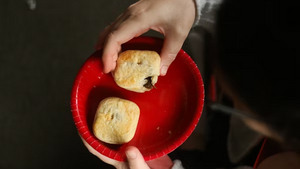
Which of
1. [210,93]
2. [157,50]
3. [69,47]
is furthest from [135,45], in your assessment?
[69,47]

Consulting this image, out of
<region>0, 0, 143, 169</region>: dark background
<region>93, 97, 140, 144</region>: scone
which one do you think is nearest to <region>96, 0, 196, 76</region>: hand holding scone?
<region>93, 97, 140, 144</region>: scone

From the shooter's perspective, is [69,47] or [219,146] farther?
[69,47]

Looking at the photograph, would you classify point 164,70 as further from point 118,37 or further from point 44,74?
point 44,74

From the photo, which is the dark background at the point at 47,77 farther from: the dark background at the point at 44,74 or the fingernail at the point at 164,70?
the fingernail at the point at 164,70

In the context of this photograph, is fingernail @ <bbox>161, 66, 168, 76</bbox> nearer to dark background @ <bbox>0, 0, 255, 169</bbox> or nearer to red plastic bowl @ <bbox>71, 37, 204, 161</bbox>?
red plastic bowl @ <bbox>71, 37, 204, 161</bbox>

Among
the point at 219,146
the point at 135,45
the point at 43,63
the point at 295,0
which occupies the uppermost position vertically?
the point at 295,0

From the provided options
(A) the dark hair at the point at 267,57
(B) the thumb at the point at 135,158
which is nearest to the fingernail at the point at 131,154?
(B) the thumb at the point at 135,158

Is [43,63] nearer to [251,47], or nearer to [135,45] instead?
[135,45]
